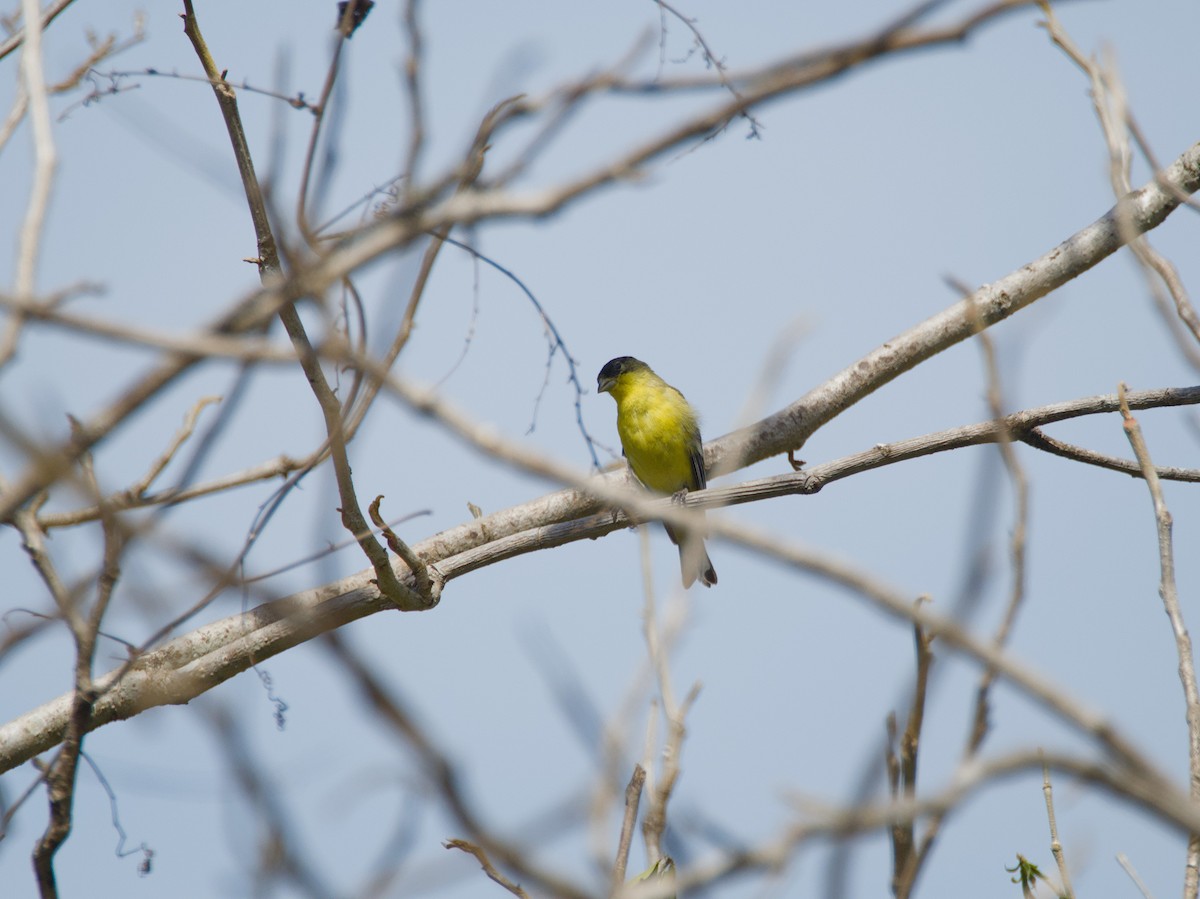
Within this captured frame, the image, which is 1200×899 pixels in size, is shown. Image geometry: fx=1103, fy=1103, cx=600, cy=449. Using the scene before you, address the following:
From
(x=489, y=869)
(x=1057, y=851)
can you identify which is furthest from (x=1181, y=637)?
(x=489, y=869)

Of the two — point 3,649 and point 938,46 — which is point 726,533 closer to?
point 938,46

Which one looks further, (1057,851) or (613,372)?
(613,372)

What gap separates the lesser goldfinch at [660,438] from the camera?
812 centimetres

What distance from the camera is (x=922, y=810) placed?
0.96m

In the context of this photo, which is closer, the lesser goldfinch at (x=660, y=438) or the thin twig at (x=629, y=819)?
the thin twig at (x=629, y=819)

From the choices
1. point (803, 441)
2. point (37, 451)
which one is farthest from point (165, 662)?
point (37, 451)

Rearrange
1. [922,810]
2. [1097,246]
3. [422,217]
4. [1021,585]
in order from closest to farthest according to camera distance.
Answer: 1. [922,810]
2. [422,217]
3. [1021,585]
4. [1097,246]

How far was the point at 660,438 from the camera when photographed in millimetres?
8102

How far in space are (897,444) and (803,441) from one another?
0.70 meters

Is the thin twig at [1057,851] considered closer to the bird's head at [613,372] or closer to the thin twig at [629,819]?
the thin twig at [629,819]

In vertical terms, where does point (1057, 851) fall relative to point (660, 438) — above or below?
below

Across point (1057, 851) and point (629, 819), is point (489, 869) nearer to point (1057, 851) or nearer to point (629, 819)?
point (629, 819)

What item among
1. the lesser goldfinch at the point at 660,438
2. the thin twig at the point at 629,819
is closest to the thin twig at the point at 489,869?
the thin twig at the point at 629,819

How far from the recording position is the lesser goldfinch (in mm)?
8117
